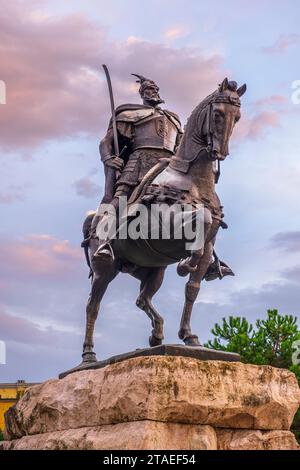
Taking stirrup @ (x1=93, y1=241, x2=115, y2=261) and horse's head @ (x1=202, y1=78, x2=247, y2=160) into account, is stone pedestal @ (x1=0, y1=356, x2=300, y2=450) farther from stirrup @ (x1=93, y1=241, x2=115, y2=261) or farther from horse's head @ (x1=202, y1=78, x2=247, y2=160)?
horse's head @ (x1=202, y1=78, x2=247, y2=160)

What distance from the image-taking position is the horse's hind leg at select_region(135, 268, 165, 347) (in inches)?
487

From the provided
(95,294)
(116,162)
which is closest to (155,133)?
(116,162)

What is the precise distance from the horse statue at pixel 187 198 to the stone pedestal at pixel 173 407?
120 centimetres

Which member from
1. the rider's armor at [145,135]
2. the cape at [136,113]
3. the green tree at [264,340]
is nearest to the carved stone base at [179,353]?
the rider's armor at [145,135]

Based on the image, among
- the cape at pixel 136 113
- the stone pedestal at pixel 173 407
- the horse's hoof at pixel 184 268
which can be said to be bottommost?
the stone pedestal at pixel 173 407

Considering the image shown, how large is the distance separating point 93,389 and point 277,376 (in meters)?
2.22

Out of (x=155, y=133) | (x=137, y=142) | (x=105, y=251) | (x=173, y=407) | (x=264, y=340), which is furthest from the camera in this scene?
(x=264, y=340)

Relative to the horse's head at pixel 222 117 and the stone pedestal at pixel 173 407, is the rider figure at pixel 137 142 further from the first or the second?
the stone pedestal at pixel 173 407

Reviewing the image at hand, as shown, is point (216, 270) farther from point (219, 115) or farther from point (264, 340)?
point (264, 340)

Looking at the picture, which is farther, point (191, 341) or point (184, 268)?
point (191, 341)

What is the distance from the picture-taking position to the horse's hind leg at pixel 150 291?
12375 mm

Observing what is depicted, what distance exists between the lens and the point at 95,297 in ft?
41.0

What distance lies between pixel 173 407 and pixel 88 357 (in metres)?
2.78

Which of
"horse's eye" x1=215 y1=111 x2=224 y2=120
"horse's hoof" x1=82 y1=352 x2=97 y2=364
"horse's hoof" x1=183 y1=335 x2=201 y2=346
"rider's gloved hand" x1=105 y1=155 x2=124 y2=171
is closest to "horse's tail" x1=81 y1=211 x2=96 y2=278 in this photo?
"rider's gloved hand" x1=105 y1=155 x2=124 y2=171
